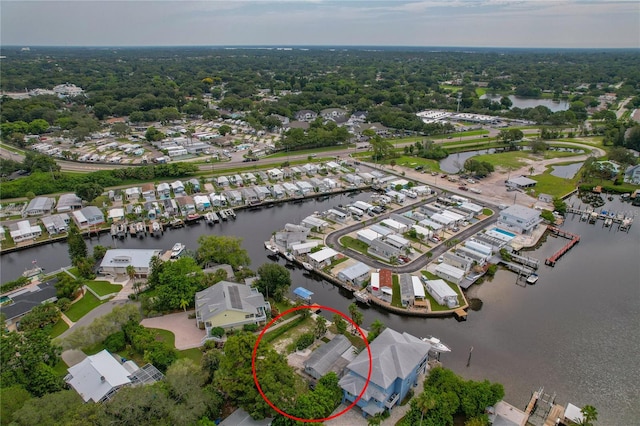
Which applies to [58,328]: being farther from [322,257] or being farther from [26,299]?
[322,257]

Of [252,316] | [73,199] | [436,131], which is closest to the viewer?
[252,316]

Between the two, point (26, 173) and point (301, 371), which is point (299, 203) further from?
point (26, 173)

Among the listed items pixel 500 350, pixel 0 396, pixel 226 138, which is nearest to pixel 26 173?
pixel 226 138

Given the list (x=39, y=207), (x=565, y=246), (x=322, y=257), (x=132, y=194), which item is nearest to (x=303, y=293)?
(x=322, y=257)

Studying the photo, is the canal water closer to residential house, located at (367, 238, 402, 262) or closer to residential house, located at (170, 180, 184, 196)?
residential house, located at (367, 238, 402, 262)

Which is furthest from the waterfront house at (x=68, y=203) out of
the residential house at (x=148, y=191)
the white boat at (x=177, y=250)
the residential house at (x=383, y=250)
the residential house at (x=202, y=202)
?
the residential house at (x=383, y=250)

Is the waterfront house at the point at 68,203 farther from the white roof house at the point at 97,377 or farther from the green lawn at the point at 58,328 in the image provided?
the white roof house at the point at 97,377
